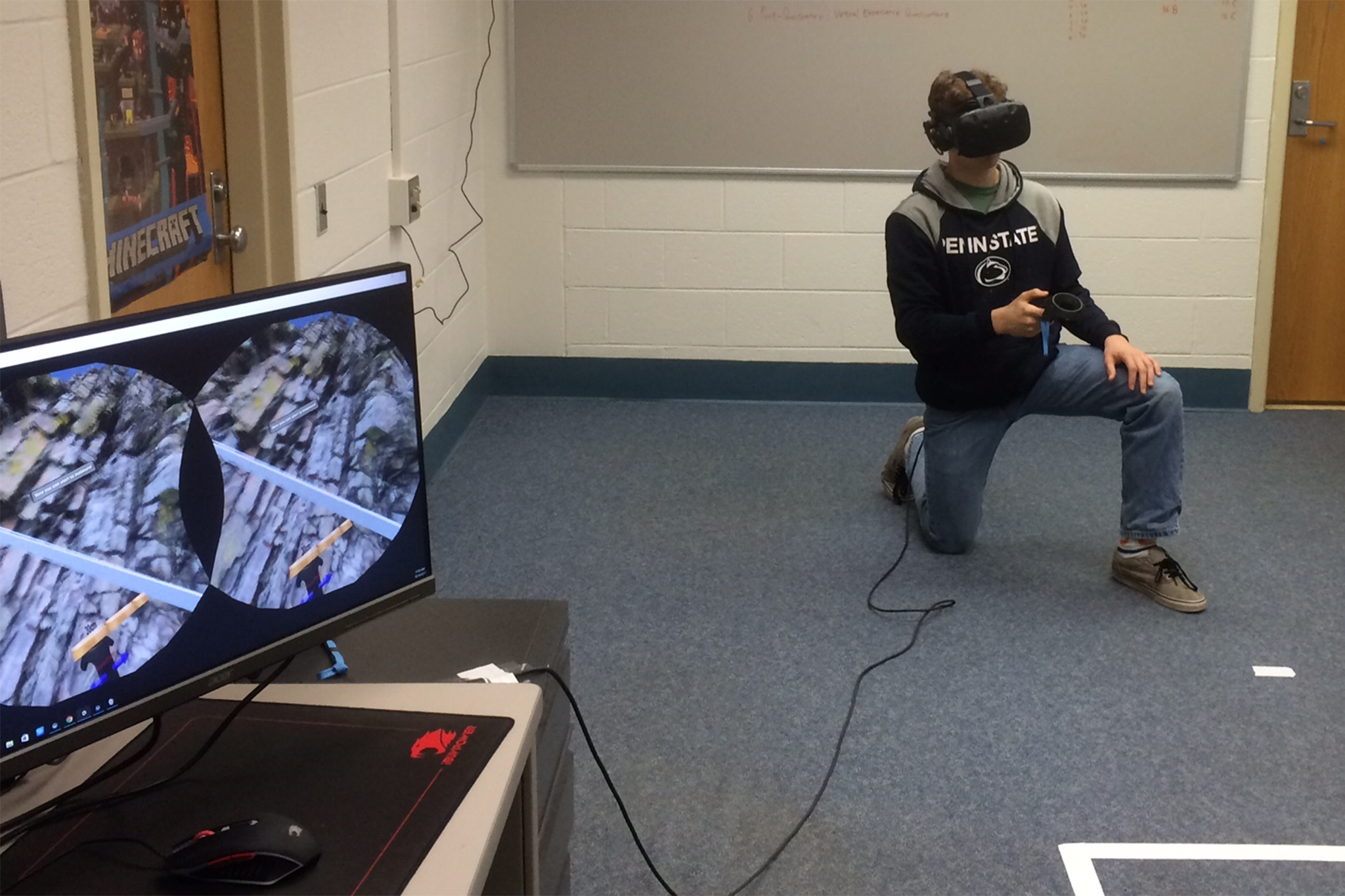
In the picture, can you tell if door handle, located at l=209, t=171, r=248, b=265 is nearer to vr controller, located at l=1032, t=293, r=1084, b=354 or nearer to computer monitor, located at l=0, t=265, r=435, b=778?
computer monitor, located at l=0, t=265, r=435, b=778

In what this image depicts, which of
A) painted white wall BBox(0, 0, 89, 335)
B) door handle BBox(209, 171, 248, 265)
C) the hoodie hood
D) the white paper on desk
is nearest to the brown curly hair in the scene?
the hoodie hood

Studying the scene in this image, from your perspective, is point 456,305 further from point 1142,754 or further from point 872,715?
point 1142,754

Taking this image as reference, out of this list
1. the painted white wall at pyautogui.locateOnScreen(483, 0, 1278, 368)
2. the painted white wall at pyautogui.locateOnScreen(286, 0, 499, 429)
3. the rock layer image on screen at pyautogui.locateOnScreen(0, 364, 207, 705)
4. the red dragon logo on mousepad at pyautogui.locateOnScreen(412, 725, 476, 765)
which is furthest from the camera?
the painted white wall at pyautogui.locateOnScreen(483, 0, 1278, 368)

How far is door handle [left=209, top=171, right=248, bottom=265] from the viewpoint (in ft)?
8.80

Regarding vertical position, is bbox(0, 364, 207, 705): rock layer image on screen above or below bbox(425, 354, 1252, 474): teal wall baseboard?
above

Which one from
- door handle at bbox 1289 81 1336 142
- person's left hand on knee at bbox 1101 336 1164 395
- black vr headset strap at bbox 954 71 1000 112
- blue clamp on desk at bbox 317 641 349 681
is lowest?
person's left hand on knee at bbox 1101 336 1164 395

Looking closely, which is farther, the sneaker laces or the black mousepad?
the sneaker laces

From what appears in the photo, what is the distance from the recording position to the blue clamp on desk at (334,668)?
4.72ft

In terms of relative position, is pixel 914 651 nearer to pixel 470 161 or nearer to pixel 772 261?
pixel 772 261

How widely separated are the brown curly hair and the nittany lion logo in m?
0.35

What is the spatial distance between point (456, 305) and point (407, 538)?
3118mm

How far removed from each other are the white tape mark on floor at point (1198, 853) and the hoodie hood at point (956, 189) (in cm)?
161

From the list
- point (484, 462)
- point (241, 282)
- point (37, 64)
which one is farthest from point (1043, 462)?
point (37, 64)

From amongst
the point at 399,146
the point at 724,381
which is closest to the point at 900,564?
the point at 724,381
